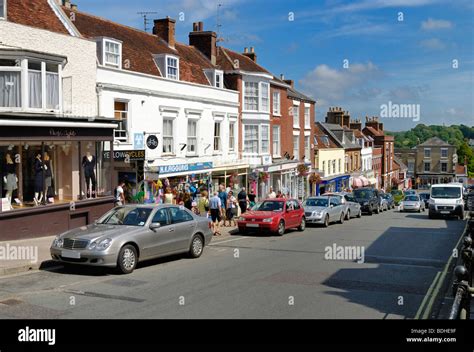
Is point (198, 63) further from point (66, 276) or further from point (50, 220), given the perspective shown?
point (66, 276)

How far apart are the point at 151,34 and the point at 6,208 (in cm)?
1697

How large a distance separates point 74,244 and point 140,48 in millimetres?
16941

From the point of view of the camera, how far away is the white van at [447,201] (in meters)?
31.3

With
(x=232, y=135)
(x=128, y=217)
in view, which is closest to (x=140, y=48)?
(x=232, y=135)

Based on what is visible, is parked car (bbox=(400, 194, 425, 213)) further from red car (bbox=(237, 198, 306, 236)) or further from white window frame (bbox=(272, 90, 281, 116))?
red car (bbox=(237, 198, 306, 236))

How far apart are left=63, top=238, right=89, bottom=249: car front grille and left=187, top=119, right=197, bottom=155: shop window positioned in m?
15.9

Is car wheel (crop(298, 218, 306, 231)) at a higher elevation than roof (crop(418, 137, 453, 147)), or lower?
lower

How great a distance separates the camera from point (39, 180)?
17.6 m

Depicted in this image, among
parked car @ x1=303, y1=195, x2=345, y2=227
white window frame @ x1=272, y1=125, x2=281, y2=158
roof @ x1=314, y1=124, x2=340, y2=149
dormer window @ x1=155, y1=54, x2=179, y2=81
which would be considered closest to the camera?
parked car @ x1=303, y1=195, x2=345, y2=227

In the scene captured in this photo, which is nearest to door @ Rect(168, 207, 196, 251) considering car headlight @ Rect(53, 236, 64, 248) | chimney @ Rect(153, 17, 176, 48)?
car headlight @ Rect(53, 236, 64, 248)

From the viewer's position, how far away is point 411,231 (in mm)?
23812

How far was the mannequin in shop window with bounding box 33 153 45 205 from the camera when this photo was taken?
1751cm

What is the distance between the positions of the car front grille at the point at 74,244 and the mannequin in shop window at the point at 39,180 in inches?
239

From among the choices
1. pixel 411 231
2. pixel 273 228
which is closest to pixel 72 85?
pixel 273 228
